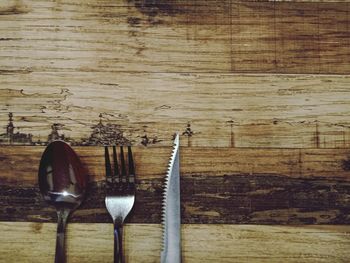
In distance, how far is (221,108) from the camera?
99 cm

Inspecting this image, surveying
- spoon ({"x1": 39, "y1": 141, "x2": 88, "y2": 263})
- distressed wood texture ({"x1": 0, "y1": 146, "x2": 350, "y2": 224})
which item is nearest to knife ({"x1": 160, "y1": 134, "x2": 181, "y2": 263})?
distressed wood texture ({"x1": 0, "y1": 146, "x2": 350, "y2": 224})

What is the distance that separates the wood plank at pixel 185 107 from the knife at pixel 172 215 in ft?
0.21

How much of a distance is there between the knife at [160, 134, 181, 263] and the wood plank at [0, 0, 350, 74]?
21cm

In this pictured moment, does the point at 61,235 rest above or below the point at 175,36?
below

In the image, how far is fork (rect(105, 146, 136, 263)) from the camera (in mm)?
939

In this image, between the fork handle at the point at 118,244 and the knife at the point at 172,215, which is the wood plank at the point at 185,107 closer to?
the knife at the point at 172,215

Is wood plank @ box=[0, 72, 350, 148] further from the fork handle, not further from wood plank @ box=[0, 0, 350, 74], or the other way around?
the fork handle

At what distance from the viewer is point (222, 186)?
972mm

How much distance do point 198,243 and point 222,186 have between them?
4.9 inches

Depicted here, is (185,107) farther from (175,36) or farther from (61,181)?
(61,181)

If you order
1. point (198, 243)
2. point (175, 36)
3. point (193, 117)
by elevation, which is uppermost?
point (175, 36)

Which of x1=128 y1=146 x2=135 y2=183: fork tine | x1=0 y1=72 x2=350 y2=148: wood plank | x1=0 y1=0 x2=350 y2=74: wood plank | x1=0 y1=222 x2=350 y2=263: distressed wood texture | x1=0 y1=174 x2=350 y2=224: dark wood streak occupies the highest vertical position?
x1=0 y1=0 x2=350 y2=74: wood plank

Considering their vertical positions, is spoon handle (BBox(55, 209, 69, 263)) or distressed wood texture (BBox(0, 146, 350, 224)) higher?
distressed wood texture (BBox(0, 146, 350, 224))

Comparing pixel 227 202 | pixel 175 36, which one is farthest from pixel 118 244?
pixel 175 36
